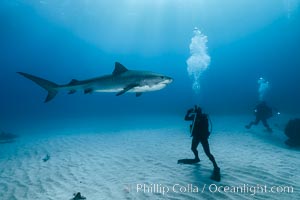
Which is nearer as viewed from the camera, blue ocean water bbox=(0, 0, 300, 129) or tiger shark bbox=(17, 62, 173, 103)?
tiger shark bbox=(17, 62, 173, 103)

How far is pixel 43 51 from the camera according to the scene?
399 ft

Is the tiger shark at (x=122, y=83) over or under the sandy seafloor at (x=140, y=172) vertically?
over

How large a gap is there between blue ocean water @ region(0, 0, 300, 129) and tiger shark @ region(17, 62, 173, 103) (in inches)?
1468

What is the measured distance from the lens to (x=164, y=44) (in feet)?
394

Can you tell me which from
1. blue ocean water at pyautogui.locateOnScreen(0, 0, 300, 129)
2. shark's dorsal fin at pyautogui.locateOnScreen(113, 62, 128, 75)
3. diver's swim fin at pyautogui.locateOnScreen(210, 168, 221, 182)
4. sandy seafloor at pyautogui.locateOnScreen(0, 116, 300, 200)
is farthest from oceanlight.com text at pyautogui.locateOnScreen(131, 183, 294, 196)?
blue ocean water at pyautogui.locateOnScreen(0, 0, 300, 129)

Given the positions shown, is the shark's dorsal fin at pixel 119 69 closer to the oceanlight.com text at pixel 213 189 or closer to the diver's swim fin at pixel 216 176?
the oceanlight.com text at pixel 213 189

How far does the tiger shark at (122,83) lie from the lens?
7094mm

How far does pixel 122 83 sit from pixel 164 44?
11616 cm

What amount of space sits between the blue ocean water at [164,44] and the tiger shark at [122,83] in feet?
122

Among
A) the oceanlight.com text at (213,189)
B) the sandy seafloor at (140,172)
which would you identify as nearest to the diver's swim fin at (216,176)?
the sandy seafloor at (140,172)

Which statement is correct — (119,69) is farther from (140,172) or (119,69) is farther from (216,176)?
(216,176)

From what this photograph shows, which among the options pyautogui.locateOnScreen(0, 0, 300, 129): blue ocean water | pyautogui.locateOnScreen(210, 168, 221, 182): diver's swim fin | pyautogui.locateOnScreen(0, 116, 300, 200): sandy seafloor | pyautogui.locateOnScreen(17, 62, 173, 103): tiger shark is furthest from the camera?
pyautogui.locateOnScreen(0, 0, 300, 129): blue ocean water

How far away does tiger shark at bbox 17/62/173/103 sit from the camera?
7.09 meters

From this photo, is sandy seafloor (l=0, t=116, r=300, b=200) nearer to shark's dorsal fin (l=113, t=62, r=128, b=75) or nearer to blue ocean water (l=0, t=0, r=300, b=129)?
shark's dorsal fin (l=113, t=62, r=128, b=75)
